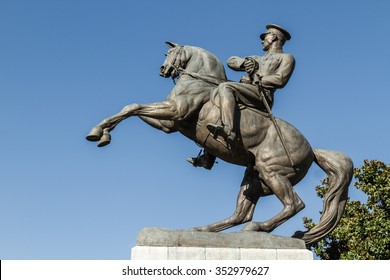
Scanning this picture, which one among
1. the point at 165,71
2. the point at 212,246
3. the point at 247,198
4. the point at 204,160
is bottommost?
the point at 212,246

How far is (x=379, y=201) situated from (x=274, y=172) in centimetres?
1437

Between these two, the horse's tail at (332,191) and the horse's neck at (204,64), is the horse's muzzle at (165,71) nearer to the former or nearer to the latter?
the horse's neck at (204,64)

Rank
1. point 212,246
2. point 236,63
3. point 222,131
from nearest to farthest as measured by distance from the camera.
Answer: point 212,246
point 222,131
point 236,63

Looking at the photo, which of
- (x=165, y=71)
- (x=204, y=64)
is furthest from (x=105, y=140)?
(x=204, y=64)

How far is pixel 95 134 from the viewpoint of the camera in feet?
31.3

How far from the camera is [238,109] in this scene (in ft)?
33.1

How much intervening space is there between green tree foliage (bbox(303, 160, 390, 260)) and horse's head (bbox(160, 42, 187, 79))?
43.9ft

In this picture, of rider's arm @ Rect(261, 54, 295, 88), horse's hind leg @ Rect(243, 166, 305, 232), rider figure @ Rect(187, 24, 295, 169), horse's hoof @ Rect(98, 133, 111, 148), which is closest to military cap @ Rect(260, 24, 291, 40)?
rider figure @ Rect(187, 24, 295, 169)

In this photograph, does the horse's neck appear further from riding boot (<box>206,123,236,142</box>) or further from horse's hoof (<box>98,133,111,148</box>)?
horse's hoof (<box>98,133,111,148</box>)

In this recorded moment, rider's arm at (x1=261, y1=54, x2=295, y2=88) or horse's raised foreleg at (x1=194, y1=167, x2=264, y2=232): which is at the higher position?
rider's arm at (x1=261, y1=54, x2=295, y2=88)

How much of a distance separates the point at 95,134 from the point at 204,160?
2.00 metres

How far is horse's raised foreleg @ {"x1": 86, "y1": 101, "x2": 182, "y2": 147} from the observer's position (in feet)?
31.7

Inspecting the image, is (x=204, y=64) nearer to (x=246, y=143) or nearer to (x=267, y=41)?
(x=267, y=41)
